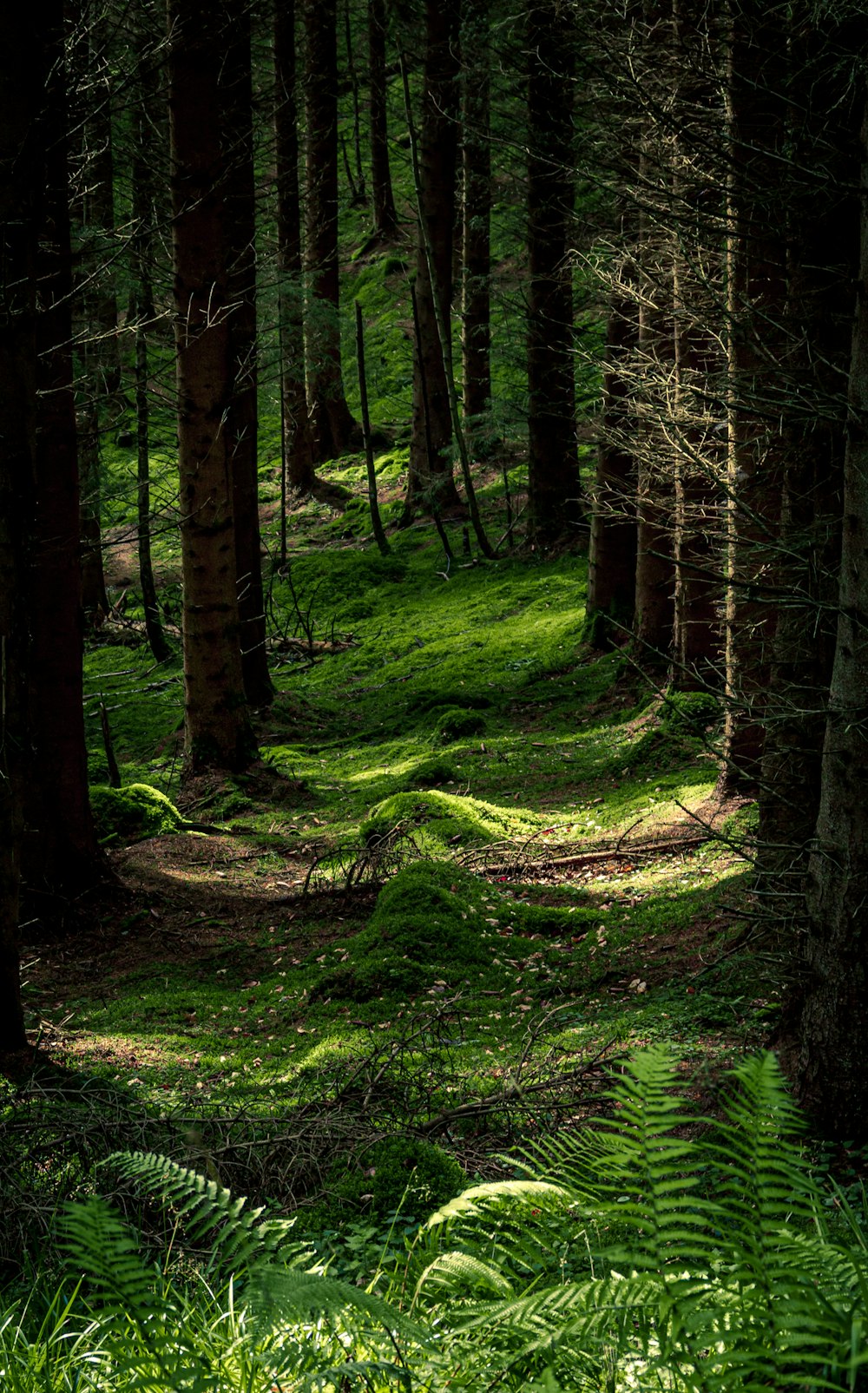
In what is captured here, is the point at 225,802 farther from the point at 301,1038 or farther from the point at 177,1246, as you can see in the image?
the point at 177,1246

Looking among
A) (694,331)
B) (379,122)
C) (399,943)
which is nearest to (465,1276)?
(399,943)

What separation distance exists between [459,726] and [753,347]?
8.54m

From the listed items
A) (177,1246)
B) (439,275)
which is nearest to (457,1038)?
(177,1246)

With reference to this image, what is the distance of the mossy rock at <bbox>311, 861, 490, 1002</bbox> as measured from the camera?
6.29 metres

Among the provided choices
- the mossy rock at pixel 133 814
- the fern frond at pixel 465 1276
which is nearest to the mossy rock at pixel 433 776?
the mossy rock at pixel 133 814

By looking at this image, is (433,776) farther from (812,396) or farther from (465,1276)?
(465,1276)

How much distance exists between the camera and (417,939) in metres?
6.61

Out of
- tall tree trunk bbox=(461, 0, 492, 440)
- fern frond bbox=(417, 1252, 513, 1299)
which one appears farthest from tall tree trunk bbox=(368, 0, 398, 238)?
fern frond bbox=(417, 1252, 513, 1299)

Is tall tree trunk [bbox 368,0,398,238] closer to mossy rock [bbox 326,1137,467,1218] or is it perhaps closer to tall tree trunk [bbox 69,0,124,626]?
tall tree trunk [bbox 69,0,124,626]

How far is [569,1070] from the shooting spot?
4625mm

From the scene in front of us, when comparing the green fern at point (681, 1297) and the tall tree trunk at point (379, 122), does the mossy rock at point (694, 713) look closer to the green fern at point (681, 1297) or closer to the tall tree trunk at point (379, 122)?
the green fern at point (681, 1297)

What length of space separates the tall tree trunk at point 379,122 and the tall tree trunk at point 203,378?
16974 mm

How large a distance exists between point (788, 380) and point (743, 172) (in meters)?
0.92

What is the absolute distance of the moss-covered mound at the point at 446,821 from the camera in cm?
866
